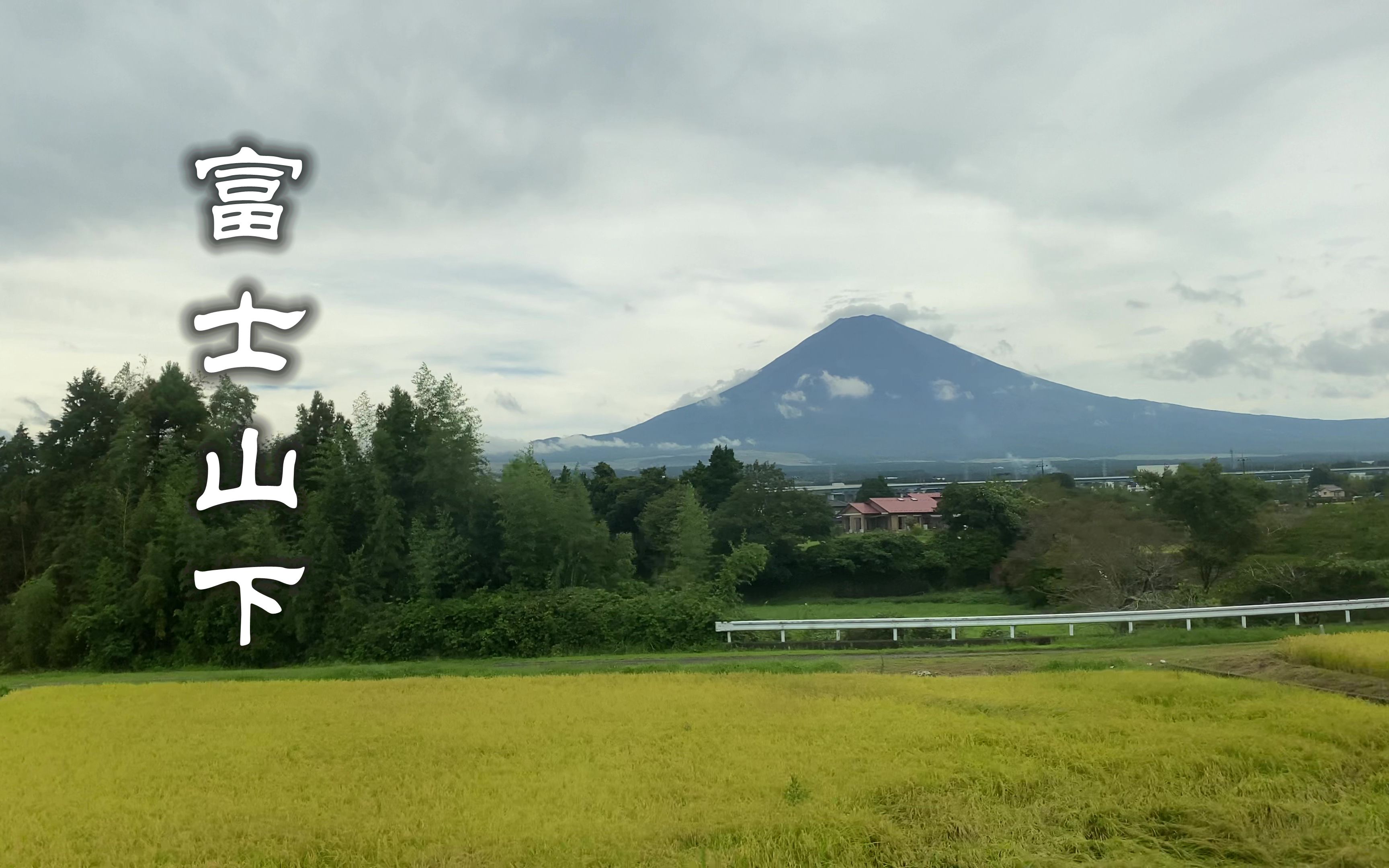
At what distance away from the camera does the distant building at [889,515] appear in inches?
2320

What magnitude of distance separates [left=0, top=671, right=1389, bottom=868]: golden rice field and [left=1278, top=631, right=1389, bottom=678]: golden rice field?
2269 mm

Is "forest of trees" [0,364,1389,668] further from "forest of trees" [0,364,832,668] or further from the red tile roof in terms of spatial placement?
the red tile roof

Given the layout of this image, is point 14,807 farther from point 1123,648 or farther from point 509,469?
point 509,469

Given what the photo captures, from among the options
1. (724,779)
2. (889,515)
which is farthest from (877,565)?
(724,779)

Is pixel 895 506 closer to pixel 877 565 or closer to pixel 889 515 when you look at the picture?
pixel 889 515

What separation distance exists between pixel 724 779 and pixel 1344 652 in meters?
10.5

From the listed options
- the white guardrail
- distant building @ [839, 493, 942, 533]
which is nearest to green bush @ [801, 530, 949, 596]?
distant building @ [839, 493, 942, 533]

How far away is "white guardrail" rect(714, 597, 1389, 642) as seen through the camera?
59.9 ft

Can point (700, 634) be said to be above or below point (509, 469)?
below

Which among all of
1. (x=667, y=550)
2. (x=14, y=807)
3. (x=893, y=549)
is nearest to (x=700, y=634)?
(x=14, y=807)

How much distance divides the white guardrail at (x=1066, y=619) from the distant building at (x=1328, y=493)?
23193mm

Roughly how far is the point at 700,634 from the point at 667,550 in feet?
65.9

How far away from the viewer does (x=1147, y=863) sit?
6.58 m

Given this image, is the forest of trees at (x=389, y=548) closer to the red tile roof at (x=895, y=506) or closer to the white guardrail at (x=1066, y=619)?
the white guardrail at (x=1066, y=619)
